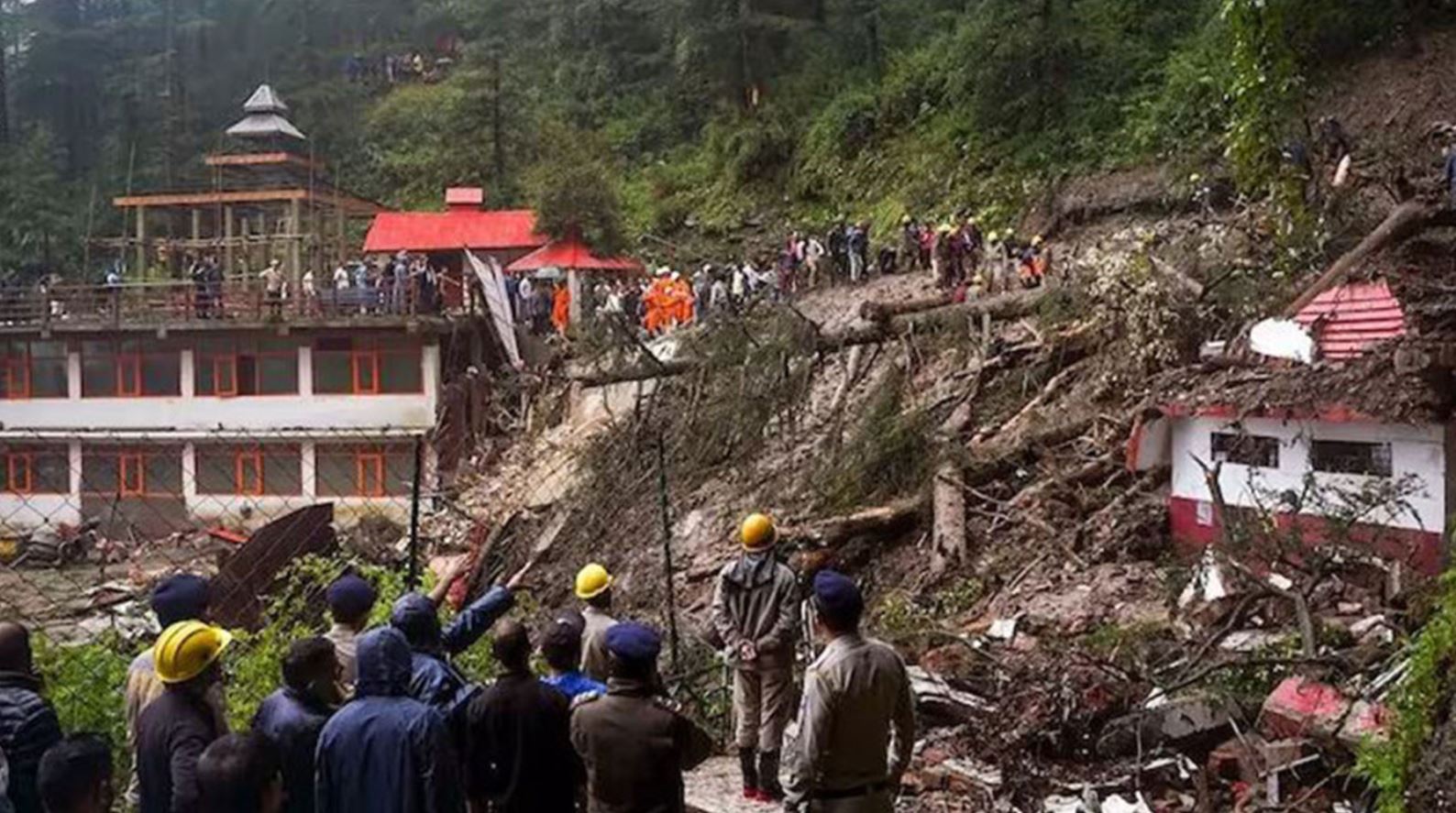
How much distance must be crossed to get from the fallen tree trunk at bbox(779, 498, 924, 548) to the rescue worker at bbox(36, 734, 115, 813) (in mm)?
9204

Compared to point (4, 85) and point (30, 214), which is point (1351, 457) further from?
point (4, 85)

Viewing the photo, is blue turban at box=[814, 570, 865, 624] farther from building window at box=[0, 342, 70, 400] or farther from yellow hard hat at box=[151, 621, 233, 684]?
building window at box=[0, 342, 70, 400]

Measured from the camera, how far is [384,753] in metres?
4.52

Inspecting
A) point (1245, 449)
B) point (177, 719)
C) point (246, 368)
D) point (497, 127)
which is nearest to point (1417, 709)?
point (177, 719)

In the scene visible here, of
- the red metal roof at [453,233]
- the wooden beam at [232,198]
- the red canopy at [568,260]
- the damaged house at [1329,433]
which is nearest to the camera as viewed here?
the damaged house at [1329,433]

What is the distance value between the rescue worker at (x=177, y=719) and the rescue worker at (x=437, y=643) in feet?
2.38

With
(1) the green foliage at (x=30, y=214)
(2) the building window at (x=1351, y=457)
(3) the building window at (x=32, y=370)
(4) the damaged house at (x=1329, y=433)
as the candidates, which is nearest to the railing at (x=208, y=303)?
(3) the building window at (x=32, y=370)

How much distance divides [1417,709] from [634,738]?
324 cm

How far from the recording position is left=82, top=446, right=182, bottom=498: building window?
3152 centimetres

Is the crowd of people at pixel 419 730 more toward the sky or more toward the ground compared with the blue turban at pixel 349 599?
more toward the ground

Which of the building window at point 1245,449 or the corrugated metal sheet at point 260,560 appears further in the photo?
the corrugated metal sheet at point 260,560

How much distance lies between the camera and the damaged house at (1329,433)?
9.97 m

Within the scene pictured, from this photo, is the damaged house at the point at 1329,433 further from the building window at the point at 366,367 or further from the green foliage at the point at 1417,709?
the building window at the point at 366,367

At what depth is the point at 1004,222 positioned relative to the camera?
2766 centimetres
